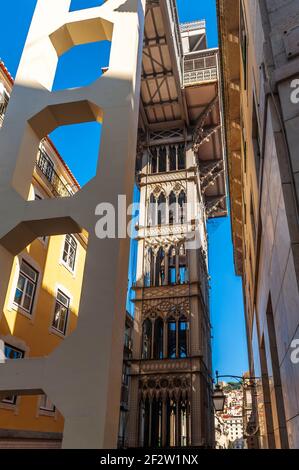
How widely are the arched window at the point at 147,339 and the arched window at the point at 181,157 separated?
14751 mm

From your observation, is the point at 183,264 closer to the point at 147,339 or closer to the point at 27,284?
the point at 147,339

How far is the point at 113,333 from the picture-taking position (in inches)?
266

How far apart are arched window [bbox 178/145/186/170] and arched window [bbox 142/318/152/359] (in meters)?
14.8

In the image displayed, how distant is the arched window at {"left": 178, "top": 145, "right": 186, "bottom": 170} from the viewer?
117ft

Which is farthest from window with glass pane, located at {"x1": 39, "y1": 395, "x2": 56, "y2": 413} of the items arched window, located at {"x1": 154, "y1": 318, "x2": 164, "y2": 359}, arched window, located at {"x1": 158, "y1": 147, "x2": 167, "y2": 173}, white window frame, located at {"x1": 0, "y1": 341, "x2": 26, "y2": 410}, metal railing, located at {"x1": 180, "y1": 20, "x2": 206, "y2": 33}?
metal railing, located at {"x1": 180, "y1": 20, "x2": 206, "y2": 33}

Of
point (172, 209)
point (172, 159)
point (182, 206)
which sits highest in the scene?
point (172, 159)

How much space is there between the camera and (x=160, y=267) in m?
32.6

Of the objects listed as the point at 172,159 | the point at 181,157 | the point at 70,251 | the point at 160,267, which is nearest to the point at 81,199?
the point at 70,251

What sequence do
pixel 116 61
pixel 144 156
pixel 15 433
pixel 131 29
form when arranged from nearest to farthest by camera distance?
pixel 116 61 → pixel 131 29 → pixel 15 433 → pixel 144 156

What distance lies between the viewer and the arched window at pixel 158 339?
94.3ft

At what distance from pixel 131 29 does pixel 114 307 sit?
817 centimetres

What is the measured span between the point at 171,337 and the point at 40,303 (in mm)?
17274
